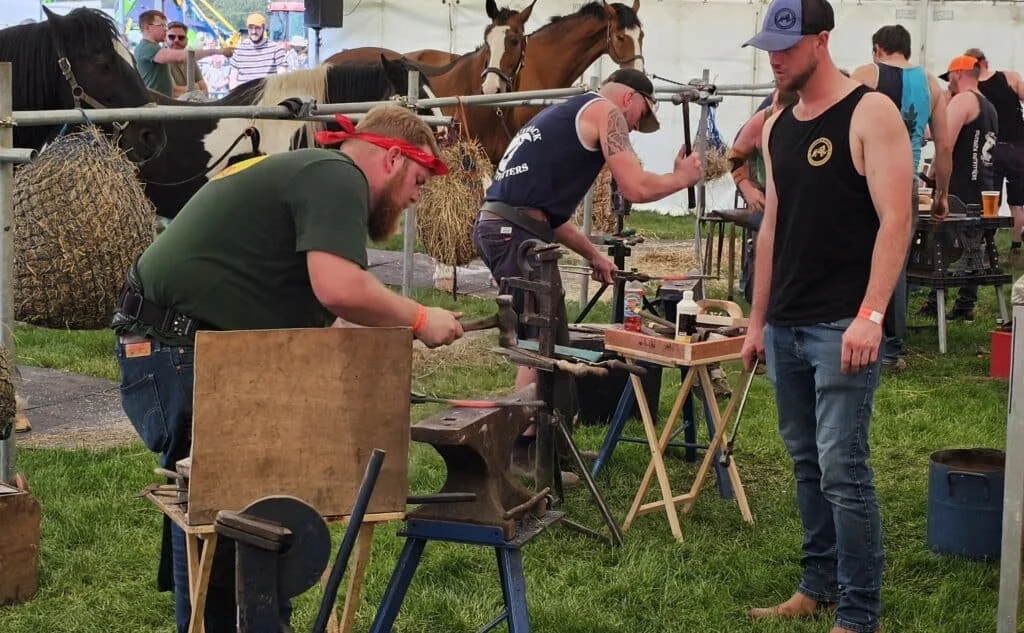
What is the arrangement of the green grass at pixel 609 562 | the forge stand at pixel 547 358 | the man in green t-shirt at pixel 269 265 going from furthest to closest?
the forge stand at pixel 547 358 < the green grass at pixel 609 562 < the man in green t-shirt at pixel 269 265

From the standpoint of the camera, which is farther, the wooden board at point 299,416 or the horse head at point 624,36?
the horse head at point 624,36

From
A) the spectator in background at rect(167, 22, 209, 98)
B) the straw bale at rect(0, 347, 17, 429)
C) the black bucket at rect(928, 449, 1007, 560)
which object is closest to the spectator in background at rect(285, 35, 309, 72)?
the spectator in background at rect(167, 22, 209, 98)

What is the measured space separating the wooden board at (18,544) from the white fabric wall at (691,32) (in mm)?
12717

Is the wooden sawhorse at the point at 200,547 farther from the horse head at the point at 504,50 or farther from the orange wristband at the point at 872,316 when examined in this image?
the horse head at the point at 504,50

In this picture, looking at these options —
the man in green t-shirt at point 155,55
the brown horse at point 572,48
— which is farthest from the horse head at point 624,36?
the man in green t-shirt at point 155,55

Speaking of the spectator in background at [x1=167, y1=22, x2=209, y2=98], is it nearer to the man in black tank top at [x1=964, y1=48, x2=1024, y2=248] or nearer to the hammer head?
the man in black tank top at [x1=964, y1=48, x2=1024, y2=248]

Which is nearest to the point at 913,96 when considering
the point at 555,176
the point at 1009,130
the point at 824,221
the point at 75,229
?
the point at 555,176

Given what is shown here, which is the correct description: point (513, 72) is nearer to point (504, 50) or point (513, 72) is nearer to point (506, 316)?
point (504, 50)

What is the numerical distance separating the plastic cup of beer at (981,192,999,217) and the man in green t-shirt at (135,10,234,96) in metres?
6.78

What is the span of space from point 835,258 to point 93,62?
4777mm

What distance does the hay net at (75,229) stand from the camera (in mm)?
4977

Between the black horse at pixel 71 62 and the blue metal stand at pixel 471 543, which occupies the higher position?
the black horse at pixel 71 62

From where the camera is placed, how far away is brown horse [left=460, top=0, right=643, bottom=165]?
10570mm

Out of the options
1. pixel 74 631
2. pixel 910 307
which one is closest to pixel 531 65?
pixel 910 307
